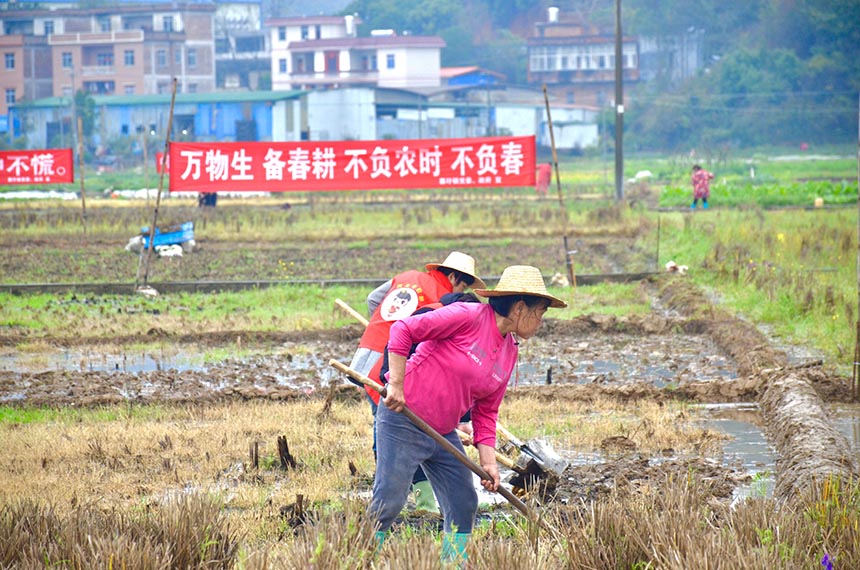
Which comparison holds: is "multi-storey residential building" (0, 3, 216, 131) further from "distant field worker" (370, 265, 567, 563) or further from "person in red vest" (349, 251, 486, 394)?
"distant field worker" (370, 265, 567, 563)

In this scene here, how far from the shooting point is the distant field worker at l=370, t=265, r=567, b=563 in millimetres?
5172

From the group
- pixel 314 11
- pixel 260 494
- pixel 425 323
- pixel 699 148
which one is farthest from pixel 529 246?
pixel 314 11

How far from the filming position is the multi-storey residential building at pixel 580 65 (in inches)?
2633

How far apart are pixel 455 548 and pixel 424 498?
2.11 metres

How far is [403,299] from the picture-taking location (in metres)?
6.47

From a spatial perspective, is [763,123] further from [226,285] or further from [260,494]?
[260,494]

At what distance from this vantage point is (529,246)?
2175 cm

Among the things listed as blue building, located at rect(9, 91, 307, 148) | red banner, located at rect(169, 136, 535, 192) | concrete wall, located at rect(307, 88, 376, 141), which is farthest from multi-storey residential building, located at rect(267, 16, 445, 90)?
red banner, located at rect(169, 136, 535, 192)

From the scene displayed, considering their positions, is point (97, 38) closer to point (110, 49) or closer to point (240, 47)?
point (110, 49)

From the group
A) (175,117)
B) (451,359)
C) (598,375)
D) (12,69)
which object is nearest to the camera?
Result: (451,359)

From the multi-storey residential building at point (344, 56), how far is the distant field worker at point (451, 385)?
189 ft

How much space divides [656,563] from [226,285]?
12.4m

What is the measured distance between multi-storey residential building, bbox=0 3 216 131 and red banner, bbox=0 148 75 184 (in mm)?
39104

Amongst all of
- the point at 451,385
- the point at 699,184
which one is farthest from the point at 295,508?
the point at 699,184
